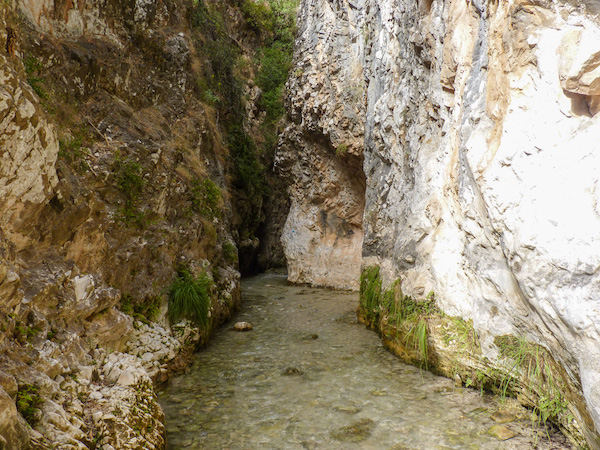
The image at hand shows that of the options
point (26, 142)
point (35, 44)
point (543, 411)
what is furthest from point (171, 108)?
point (543, 411)

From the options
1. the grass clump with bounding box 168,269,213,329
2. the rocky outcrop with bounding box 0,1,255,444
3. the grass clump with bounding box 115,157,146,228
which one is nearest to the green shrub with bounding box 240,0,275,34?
the rocky outcrop with bounding box 0,1,255,444

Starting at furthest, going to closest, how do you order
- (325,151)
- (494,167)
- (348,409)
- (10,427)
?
1. (325,151)
2. (348,409)
3. (494,167)
4. (10,427)

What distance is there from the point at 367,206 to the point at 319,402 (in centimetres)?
581

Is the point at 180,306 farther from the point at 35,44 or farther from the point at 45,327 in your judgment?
the point at 35,44

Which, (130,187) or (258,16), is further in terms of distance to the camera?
(258,16)

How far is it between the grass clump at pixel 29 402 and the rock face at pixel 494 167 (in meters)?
3.99

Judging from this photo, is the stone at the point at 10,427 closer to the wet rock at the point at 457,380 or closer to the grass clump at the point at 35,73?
the grass clump at the point at 35,73

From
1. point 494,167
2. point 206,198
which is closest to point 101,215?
point 206,198

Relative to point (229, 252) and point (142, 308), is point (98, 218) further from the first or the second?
point (229, 252)

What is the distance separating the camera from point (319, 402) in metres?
4.70

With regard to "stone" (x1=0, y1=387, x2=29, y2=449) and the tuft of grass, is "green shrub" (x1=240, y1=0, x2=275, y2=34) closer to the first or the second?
the tuft of grass

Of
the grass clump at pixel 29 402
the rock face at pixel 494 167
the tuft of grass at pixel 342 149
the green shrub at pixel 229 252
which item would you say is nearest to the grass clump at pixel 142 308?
the grass clump at pixel 29 402

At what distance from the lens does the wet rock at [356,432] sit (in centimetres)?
390

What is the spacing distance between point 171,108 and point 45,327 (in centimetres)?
653
